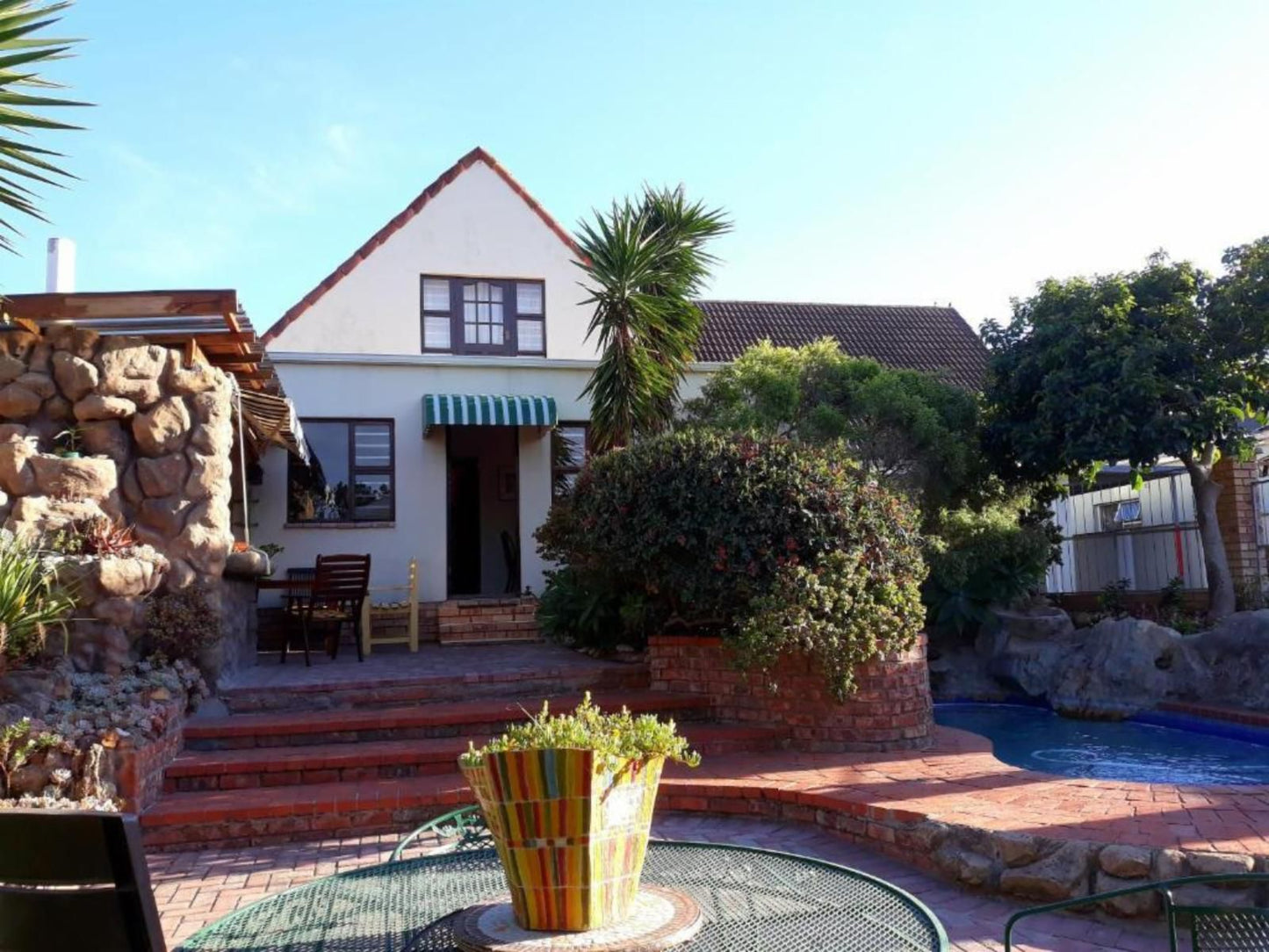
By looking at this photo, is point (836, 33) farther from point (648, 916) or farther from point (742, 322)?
point (742, 322)

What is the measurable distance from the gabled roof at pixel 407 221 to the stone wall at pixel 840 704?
8.47m

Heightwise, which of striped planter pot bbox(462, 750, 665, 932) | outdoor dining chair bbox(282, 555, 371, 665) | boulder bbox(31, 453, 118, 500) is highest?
boulder bbox(31, 453, 118, 500)

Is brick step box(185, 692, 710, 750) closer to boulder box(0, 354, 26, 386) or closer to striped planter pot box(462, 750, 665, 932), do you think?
boulder box(0, 354, 26, 386)

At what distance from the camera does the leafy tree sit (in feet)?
41.2

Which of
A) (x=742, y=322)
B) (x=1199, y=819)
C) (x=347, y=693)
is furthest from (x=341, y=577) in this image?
(x=742, y=322)

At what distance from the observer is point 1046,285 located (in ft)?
46.0

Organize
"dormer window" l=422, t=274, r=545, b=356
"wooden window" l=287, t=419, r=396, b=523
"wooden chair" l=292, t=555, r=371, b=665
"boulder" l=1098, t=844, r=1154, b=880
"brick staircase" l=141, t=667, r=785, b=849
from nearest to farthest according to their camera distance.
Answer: "boulder" l=1098, t=844, r=1154, b=880 → "brick staircase" l=141, t=667, r=785, b=849 → "wooden chair" l=292, t=555, r=371, b=665 → "wooden window" l=287, t=419, r=396, b=523 → "dormer window" l=422, t=274, r=545, b=356

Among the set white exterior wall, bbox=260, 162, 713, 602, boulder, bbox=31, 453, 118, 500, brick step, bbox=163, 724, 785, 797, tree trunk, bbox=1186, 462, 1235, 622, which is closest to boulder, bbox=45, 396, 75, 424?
boulder, bbox=31, 453, 118, 500

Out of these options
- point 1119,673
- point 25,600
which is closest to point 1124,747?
point 1119,673

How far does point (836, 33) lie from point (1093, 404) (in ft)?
20.7

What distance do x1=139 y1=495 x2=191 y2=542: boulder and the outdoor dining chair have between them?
5.67 ft

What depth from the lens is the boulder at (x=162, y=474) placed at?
30.1ft

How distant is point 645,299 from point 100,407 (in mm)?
6380

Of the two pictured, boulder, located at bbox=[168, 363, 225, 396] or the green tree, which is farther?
the green tree
